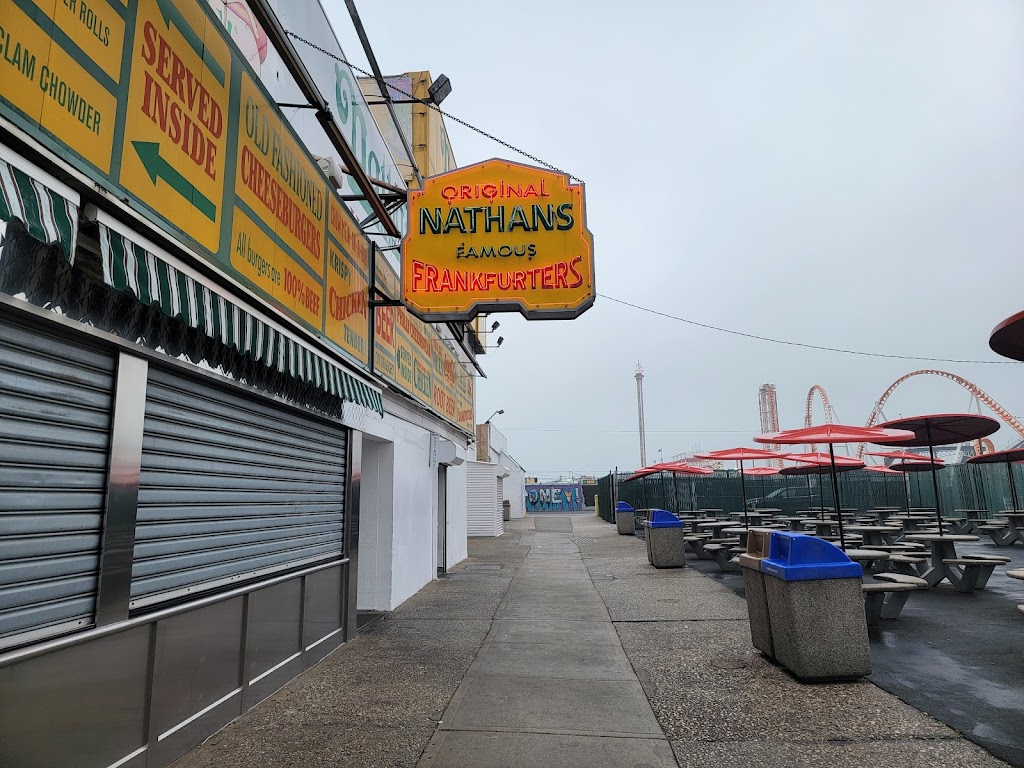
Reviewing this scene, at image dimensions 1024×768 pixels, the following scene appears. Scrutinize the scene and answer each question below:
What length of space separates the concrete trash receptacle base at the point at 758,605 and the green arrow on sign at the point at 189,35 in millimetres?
5975

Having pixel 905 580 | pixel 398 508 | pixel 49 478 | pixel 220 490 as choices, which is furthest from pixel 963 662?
pixel 49 478

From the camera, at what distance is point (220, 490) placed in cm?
448

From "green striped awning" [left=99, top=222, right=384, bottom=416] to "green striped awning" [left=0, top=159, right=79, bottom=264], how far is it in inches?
11.8

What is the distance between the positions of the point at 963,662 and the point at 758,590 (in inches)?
76.2

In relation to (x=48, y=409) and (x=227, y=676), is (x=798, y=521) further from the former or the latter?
(x=48, y=409)

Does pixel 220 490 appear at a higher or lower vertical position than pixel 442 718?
higher

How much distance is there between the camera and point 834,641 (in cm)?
513

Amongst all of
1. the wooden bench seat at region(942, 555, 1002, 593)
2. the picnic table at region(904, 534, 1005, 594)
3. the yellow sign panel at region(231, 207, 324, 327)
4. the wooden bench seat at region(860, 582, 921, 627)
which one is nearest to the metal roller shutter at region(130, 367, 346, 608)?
the yellow sign panel at region(231, 207, 324, 327)

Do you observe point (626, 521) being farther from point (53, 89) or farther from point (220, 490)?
point (53, 89)

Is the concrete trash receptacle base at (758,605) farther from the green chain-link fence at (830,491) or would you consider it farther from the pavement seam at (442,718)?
the green chain-link fence at (830,491)

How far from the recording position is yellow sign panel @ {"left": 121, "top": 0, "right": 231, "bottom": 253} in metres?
3.31

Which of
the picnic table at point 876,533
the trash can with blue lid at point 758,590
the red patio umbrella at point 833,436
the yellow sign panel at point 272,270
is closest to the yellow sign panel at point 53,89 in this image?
the yellow sign panel at point 272,270

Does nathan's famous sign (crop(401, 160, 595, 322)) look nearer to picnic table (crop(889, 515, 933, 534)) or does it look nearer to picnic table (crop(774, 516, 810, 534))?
picnic table (crop(774, 516, 810, 534))

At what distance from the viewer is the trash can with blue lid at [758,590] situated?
576cm
